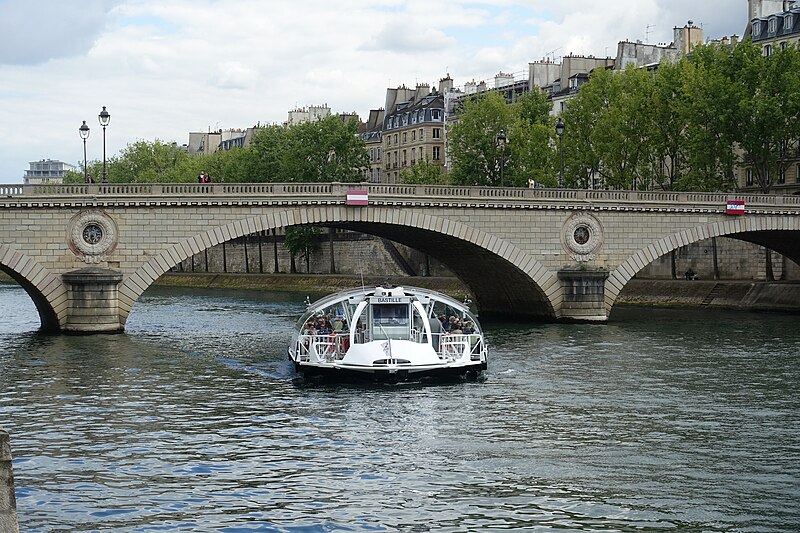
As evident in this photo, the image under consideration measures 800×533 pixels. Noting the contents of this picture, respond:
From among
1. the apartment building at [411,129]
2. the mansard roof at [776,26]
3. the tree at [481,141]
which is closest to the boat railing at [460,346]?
the tree at [481,141]

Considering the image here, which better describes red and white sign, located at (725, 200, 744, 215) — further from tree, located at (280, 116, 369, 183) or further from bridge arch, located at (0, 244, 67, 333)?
tree, located at (280, 116, 369, 183)

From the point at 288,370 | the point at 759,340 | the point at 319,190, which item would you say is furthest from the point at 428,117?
the point at 288,370

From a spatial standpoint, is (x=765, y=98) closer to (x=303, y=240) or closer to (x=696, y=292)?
(x=696, y=292)

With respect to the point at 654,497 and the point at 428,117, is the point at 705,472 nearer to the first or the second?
the point at 654,497

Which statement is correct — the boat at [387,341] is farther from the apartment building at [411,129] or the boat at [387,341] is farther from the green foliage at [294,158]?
the apartment building at [411,129]

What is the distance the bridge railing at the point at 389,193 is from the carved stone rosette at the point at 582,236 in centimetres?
84

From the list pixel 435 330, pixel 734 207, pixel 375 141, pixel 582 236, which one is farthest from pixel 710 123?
pixel 375 141

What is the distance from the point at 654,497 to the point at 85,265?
31.4 meters

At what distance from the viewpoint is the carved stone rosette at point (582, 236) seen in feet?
188

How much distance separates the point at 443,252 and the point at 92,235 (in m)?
18.6

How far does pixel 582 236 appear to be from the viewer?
190 ft

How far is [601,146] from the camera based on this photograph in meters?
74.6

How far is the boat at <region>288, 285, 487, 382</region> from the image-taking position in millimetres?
35406

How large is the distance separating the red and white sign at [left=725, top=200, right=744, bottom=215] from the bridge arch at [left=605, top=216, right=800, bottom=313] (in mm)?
435
